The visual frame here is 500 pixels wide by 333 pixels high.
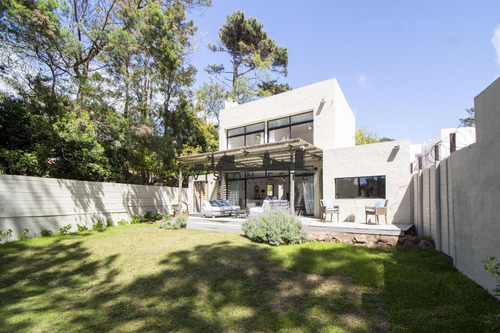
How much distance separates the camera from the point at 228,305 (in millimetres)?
4340

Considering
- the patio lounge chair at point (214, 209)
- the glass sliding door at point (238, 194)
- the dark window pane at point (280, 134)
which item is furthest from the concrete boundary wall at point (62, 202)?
the dark window pane at point (280, 134)

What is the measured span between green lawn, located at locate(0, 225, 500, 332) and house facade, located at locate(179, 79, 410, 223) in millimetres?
4227

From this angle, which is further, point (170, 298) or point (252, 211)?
point (252, 211)

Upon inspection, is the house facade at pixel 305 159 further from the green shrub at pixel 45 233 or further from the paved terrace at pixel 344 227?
the green shrub at pixel 45 233

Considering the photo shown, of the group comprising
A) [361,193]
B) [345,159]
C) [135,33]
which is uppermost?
[135,33]

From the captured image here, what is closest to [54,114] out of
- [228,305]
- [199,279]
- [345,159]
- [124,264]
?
[124,264]

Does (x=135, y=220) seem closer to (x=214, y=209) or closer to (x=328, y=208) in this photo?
(x=214, y=209)

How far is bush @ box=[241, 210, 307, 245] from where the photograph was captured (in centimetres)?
743

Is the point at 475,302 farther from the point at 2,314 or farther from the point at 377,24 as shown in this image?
the point at 377,24

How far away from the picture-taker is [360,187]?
10.9 m

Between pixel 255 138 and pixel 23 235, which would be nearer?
pixel 23 235

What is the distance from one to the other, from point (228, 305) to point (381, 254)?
4.34 meters

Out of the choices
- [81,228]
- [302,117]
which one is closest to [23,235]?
[81,228]

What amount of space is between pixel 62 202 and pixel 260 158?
29.6ft
